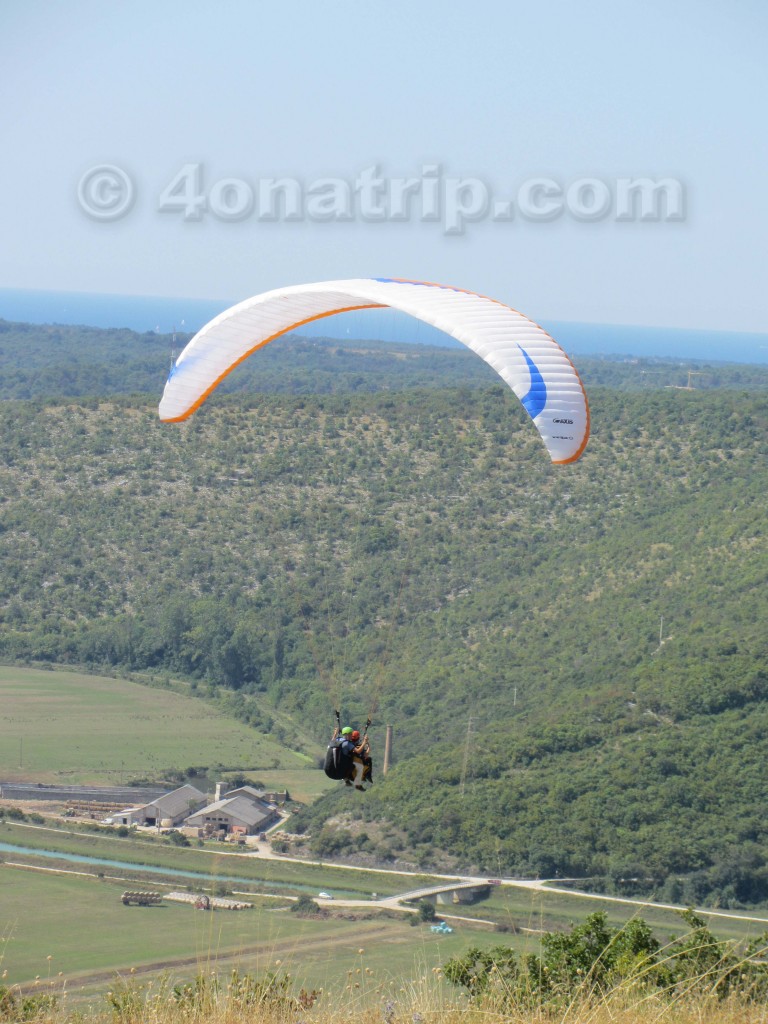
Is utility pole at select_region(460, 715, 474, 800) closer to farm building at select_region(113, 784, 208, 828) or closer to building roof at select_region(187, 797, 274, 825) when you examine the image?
building roof at select_region(187, 797, 274, 825)

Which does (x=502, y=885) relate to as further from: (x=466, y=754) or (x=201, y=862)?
(x=201, y=862)

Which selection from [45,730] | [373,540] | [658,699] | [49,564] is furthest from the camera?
[49,564]

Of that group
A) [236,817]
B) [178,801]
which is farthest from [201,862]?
[178,801]

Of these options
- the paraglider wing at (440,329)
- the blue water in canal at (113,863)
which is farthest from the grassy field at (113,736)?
the paraglider wing at (440,329)

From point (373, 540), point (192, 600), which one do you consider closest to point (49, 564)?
point (192, 600)

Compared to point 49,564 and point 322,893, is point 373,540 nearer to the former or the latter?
point 49,564

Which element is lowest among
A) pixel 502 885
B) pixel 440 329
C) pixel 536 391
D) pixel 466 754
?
pixel 502 885

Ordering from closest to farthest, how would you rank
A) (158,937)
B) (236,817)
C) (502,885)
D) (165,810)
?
(158,937)
(502,885)
(236,817)
(165,810)

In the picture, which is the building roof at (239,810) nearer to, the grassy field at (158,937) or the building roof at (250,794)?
the building roof at (250,794)
